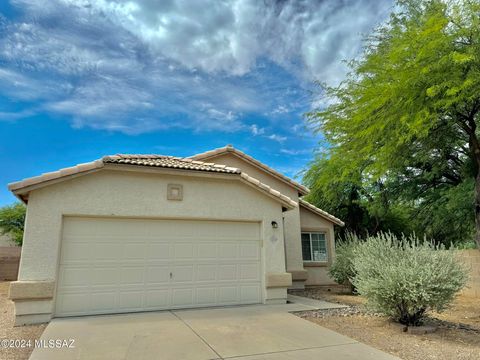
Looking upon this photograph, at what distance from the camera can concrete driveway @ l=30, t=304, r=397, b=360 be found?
5.70 meters

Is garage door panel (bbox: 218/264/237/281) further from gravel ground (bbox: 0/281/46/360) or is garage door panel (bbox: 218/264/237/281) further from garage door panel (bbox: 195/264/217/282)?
gravel ground (bbox: 0/281/46/360)

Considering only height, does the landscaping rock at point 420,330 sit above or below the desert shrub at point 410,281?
below

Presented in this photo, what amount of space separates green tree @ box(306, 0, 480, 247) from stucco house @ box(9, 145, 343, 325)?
3.79 meters

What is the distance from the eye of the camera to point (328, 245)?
55.2 feet

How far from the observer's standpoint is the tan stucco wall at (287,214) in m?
15.1

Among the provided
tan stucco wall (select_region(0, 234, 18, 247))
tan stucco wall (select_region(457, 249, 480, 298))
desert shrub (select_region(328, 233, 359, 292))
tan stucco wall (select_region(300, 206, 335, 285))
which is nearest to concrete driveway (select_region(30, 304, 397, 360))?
desert shrub (select_region(328, 233, 359, 292))

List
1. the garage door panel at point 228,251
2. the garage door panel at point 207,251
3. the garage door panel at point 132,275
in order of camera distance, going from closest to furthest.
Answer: the garage door panel at point 132,275 < the garage door panel at point 207,251 < the garage door panel at point 228,251

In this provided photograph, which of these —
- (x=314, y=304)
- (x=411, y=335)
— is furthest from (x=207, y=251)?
(x=411, y=335)

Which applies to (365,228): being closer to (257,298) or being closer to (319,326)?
(257,298)

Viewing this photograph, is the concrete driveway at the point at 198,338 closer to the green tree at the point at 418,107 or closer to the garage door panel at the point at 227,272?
the garage door panel at the point at 227,272

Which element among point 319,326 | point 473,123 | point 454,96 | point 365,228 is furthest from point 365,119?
point 365,228

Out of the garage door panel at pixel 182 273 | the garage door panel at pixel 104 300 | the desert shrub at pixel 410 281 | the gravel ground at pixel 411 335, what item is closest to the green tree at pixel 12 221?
the garage door panel at pixel 104 300

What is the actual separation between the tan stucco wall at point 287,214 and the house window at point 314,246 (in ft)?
3.54

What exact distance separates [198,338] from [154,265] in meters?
3.28
